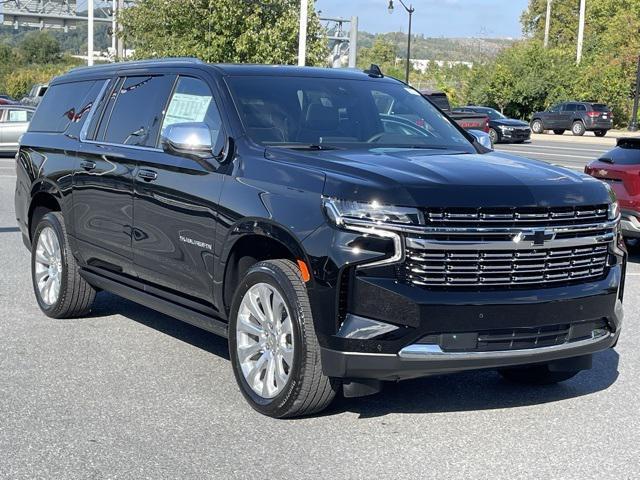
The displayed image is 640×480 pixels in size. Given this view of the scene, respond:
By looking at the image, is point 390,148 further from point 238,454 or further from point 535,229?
point 238,454

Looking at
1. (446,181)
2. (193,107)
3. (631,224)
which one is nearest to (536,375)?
(446,181)

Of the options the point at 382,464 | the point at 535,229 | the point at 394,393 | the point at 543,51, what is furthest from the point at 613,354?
the point at 543,51

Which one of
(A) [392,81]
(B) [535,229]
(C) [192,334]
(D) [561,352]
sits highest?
(A) [392,81]

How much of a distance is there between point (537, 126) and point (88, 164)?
1908 inches

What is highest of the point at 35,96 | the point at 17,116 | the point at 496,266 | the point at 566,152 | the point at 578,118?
the point at 496,266

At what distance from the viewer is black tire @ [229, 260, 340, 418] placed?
5.02 m

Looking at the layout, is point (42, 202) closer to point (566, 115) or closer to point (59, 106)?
point (59, 106)

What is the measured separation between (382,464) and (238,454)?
70 cm

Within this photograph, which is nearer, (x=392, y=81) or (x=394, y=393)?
(x=394, y=393)

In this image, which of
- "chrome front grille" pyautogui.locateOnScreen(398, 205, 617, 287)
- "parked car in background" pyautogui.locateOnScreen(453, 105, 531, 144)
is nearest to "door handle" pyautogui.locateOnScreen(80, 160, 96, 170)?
"chrome front grille" pyautogui.locateOnScreen(398, 205, 617, 287)

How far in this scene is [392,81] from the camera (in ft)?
23.5

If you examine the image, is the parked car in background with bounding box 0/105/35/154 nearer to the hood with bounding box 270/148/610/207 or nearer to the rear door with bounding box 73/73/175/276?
the rear door with bounding box 73/73/175/276

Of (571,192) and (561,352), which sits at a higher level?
(571,192)

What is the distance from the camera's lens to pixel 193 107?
633 centimetres
